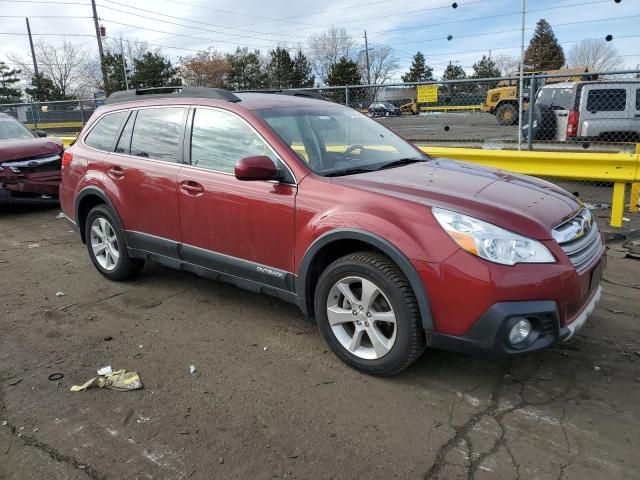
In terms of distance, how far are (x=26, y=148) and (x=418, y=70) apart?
250ft

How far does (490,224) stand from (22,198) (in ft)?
26.2

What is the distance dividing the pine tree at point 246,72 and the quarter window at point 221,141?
55.6 meters

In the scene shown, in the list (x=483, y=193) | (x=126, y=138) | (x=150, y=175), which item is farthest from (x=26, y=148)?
(x=483, y=193)

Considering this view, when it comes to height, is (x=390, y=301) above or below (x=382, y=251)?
below

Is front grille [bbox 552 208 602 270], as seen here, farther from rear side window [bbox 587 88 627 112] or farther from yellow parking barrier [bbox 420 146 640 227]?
rear side window [bbox 587 88 627 112]

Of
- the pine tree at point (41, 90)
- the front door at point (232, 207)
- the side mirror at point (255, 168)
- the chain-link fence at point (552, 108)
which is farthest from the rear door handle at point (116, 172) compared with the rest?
the pine tree at point (41, 90)

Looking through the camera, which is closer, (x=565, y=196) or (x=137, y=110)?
(x=565, y=196)

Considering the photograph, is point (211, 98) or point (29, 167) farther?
point (29, 167)

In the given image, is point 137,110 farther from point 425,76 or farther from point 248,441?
point 425,76

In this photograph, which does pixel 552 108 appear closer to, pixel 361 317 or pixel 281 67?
pixel 361 317

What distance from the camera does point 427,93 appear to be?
10227 mm

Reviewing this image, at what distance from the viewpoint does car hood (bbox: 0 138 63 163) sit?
8.26 meters

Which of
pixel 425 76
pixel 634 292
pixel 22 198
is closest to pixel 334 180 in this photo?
pixel 634 292

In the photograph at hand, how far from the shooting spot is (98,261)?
5.19 meters
